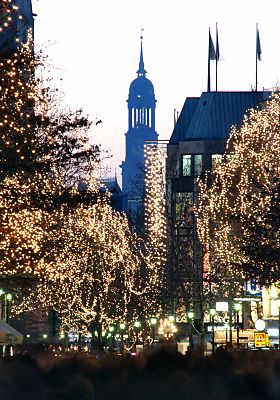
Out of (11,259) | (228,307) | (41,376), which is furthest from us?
(228,307)

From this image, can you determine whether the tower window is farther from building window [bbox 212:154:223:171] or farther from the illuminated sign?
the illuminated sign

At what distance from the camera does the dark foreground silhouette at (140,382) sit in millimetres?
21234

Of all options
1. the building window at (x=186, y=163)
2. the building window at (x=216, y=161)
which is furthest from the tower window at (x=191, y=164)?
the building window at (x=216, y=161)

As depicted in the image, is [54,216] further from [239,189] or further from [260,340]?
[239,189]

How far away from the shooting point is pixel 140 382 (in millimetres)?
23078

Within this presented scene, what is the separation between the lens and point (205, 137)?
5438 inches

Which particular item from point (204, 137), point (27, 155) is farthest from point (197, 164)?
point (27, 155)

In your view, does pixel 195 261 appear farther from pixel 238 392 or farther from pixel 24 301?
pixel 238 392

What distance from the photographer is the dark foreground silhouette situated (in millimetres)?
21234

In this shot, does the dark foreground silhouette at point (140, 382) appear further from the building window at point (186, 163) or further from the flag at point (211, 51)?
the building window at point (186, 163)

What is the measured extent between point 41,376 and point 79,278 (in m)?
66.8

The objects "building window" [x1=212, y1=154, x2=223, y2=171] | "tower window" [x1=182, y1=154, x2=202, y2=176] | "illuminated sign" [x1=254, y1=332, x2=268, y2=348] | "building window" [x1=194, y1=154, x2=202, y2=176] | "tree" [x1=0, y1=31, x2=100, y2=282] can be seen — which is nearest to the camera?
A: "tree" [x1=0, y1=31, x2=100, y2=282]

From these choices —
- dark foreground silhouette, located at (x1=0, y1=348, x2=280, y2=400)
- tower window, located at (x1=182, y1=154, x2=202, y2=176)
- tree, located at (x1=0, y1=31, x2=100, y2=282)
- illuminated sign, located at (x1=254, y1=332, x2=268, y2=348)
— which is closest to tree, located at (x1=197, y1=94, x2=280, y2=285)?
illuminated sign, located at (x1=254, y1=332, x2=268, y2=348)

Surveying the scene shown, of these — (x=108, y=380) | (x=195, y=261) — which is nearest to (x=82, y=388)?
(x=108, y=380)
